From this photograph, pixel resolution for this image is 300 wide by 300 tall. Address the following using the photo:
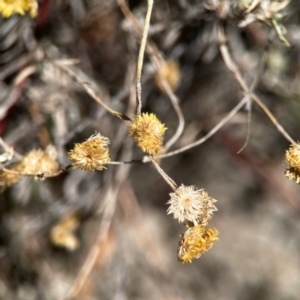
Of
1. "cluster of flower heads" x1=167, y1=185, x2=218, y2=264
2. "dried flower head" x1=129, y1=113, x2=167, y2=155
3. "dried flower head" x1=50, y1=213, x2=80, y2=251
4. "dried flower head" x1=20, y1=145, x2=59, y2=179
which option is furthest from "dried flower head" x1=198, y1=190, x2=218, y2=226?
"dried flower head" x1=50, y1=213, x2=80, y2=251

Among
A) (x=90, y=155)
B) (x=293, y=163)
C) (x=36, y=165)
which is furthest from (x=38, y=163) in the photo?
(x=293, y=163)

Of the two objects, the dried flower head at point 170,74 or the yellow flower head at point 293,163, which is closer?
the yellow flower head at point 293,163

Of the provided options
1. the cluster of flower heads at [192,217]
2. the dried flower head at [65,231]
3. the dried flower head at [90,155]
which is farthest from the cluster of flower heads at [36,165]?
the dried flower head at [65,231]

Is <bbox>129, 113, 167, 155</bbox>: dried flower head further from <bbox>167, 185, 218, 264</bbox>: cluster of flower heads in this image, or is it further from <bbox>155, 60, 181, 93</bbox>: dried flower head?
<bbox>155, 60, 181, 93</bbox>: dried flower head

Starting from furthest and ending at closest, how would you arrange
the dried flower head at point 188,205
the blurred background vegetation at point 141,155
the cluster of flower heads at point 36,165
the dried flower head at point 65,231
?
the dried flower head at point 65,231 < the blurred background vegetation at point 141,155 < the cluster of flower heads at point 36,165 < the dried flower head at point 188,205

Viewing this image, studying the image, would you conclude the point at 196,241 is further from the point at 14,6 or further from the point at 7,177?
the point at 14,6

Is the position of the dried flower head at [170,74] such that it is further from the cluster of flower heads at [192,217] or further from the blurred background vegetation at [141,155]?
the cluster of flower heads at [192,217]

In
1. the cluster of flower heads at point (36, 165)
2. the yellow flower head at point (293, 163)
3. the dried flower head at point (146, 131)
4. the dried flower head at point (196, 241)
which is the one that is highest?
the yellow flower head at point (293, 163)
